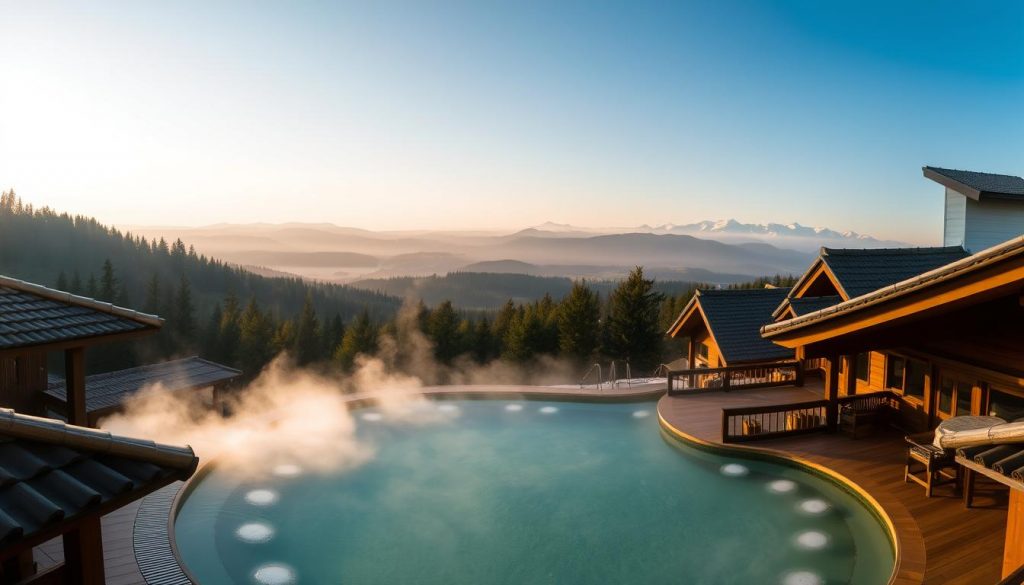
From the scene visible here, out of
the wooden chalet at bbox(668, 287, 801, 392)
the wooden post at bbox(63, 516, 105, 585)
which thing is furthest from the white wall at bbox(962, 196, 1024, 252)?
the wooden post at bbox(63, 516, 105, 585)

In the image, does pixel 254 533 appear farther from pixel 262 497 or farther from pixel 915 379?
pixel 915 379

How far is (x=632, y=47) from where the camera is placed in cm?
2202

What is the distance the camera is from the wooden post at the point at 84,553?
3.34 meters

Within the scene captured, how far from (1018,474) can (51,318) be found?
9.20 meters

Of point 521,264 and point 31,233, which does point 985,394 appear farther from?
point 521,264

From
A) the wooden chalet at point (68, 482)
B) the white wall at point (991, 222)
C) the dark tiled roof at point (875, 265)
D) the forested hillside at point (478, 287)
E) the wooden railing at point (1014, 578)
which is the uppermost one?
the white wall at point (991, 222)

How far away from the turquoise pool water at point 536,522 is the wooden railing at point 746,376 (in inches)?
100

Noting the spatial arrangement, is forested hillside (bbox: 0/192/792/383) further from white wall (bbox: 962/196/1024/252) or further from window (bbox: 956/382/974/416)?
window (bbox: 956/382/974/416)

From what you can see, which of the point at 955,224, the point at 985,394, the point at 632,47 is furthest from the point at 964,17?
the point at 985,394

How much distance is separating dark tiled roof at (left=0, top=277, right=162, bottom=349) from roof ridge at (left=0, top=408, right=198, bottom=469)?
12.9ft

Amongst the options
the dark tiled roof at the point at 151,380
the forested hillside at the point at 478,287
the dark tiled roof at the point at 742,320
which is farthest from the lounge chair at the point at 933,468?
the forested hillside at the point at 478,287

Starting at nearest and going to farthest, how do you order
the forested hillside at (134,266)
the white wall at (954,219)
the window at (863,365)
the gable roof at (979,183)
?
the window at (863,365) < the gable roof at (979,183) < the white wall at (954,219) < the forested hillside at (134,266)

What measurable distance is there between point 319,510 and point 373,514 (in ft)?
3.00

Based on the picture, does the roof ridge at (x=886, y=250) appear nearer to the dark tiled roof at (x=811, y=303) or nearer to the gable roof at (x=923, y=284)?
the dark tiled roof at (x=811, y=303)
